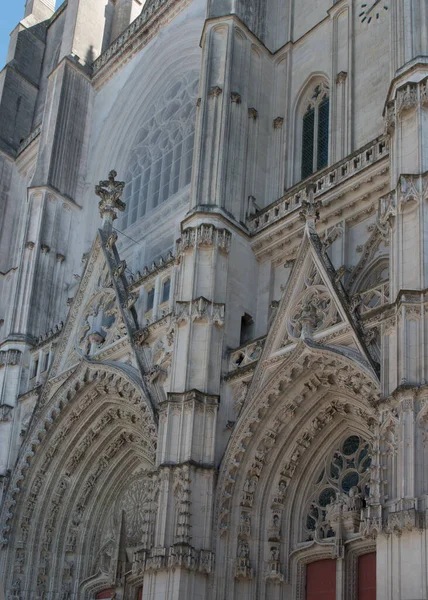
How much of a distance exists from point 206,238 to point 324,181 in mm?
2484

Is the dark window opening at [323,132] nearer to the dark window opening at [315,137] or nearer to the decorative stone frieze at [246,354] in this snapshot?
the dark window opening at [315,137]

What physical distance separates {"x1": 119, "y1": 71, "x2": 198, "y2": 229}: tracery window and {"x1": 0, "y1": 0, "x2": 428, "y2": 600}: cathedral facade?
8 centimetres

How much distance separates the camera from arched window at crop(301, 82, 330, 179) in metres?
19.9

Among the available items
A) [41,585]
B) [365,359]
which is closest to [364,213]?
[365,359]

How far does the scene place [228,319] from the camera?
17.8 meters

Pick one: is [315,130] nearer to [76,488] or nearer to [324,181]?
[324,181]

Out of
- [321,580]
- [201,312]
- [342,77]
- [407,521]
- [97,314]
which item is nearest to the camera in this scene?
→ [407,521]

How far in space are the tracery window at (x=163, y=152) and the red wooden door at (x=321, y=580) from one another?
1047cm

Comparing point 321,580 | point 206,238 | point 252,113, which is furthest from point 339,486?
point 252,113

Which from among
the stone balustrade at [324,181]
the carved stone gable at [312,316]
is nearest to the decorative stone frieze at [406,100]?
the stone balustrade at [324,181]

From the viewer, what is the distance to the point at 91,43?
94.3ft

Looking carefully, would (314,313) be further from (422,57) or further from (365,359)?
(422,57)

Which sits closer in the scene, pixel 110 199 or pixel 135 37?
pixel 110 199

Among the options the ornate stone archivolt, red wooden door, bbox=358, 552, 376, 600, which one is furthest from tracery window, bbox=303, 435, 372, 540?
red wooden door, bbox=358, 552, 376, 600
